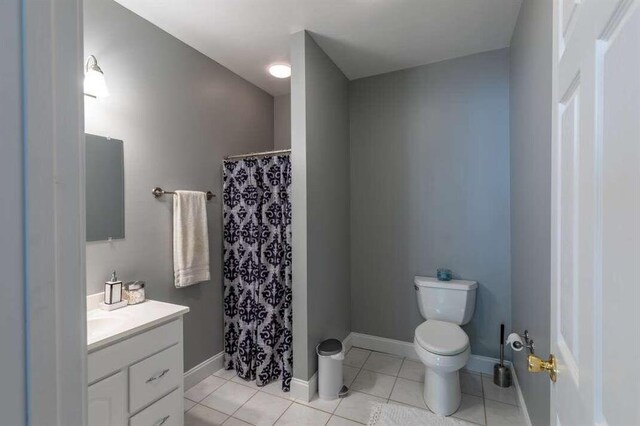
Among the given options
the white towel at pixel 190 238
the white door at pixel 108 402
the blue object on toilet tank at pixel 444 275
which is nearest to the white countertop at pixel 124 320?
the white door at pixel 108 402

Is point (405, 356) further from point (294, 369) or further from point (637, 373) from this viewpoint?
point (637, 373)

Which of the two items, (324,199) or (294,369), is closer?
(294,369)

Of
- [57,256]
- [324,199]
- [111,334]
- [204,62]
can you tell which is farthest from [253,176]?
[57,256]

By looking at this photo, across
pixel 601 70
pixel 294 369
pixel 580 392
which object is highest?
pixel 601 70

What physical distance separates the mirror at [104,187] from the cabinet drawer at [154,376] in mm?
759

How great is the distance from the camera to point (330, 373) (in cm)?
199

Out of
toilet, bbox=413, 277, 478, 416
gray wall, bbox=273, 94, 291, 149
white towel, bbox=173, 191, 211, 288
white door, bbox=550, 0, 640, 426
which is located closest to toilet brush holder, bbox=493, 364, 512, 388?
toilet, bbox=413, 277, 478, 416

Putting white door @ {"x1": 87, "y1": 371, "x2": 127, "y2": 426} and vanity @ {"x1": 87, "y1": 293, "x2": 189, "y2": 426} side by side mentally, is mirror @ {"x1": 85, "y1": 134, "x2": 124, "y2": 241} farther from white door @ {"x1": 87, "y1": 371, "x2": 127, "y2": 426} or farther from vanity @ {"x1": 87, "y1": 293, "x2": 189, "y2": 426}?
white door @ {"x1": 87, "y1": 371, "x2": 127, "y2": 426}

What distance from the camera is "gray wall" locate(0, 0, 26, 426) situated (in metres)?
0.33

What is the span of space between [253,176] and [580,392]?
2102 millimetres

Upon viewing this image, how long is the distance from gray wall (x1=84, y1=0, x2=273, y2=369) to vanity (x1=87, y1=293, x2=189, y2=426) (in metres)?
0.35

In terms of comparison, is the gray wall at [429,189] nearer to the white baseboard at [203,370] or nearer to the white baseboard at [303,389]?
the white baseboard at [303,389]

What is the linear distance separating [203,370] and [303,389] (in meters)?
0.83

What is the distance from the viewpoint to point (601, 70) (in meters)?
0.49
